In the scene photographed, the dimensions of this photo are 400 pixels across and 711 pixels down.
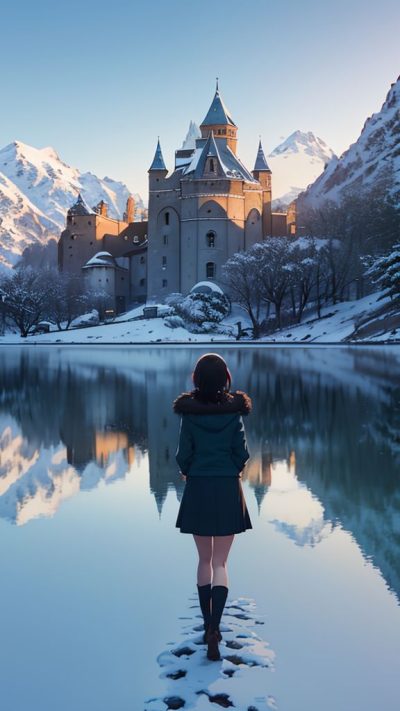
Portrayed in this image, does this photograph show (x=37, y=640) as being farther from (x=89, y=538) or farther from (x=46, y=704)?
(x=89, y=538)

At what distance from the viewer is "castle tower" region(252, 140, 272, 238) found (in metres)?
80.6

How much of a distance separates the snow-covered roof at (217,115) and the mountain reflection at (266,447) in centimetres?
6655

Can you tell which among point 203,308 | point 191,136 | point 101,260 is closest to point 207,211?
point 203,308

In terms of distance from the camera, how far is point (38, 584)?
518cm

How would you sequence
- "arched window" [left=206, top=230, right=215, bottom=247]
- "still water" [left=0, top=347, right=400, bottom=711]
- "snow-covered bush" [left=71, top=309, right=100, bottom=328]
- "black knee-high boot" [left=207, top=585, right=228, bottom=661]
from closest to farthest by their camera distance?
"still water" [left=0, top=347, right=400, bottom=711] → "black knee-high boot" [left=207, top=585, right=228, bottom=661] → "arched window" [left=206, top=230, right=215, bottom=247] → "snow-covered bush" [left=71, top=309, right=100, bottom=328]

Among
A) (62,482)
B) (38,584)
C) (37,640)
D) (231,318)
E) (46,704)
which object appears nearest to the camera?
(46,704)

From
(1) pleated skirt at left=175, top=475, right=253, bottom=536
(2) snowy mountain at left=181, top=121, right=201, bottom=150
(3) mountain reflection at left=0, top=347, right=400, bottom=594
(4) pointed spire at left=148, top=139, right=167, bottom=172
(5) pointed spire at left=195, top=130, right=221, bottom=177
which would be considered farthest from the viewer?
(2) snowy mountain at left=181, top=121, right=201, bottom=150

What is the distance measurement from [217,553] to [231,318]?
62.6m

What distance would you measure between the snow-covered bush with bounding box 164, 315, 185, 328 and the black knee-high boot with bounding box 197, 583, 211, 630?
2250 inches

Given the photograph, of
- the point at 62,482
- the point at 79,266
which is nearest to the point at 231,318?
the point at 79,266

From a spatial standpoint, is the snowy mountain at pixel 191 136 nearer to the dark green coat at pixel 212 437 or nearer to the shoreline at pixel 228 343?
the shoreline at pixel 228 343

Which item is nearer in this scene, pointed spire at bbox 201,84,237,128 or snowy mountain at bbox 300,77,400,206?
pointed spire at bbox 201,84,237,128

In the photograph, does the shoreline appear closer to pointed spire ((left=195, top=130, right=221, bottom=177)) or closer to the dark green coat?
pointed spire ((left=195, top=130, right=221, bottom=177))

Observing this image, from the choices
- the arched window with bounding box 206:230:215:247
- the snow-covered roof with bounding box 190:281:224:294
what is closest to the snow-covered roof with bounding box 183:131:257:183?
the arched window with bounding box 206:230:215:247
